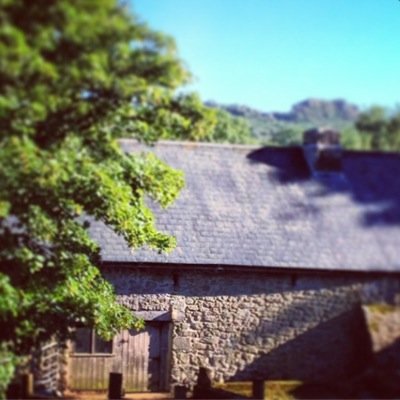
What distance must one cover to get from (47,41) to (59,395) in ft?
32.4

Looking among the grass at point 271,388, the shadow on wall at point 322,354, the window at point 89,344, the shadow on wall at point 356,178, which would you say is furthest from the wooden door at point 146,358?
the shadow on wall at point 356,178

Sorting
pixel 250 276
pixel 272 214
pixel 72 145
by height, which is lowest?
pixel 250 276

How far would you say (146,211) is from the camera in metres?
7.47

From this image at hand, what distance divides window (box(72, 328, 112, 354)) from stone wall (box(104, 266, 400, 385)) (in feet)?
7.28

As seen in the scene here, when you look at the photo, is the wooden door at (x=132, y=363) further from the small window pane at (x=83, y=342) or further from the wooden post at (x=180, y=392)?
the wooden post at (x=180, y=392)

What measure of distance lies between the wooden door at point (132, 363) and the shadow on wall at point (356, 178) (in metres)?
6.48

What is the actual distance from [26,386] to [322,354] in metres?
7.45

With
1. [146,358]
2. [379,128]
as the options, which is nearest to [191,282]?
[146,358]

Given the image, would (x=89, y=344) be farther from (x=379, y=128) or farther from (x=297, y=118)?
(x=297, y=118)

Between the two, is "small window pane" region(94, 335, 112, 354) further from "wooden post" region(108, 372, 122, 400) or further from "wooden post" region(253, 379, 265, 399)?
"wooden post" region(253, 379, 265, 399)

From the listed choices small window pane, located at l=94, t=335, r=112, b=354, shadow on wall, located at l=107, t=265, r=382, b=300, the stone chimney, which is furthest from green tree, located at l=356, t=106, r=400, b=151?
small window pane, located at l=94, t=335, r=112, b=354

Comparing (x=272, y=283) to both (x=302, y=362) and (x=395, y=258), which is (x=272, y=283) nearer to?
(x=302, y=362)

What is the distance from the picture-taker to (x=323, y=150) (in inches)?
690

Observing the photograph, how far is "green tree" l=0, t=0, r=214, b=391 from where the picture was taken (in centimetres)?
510
